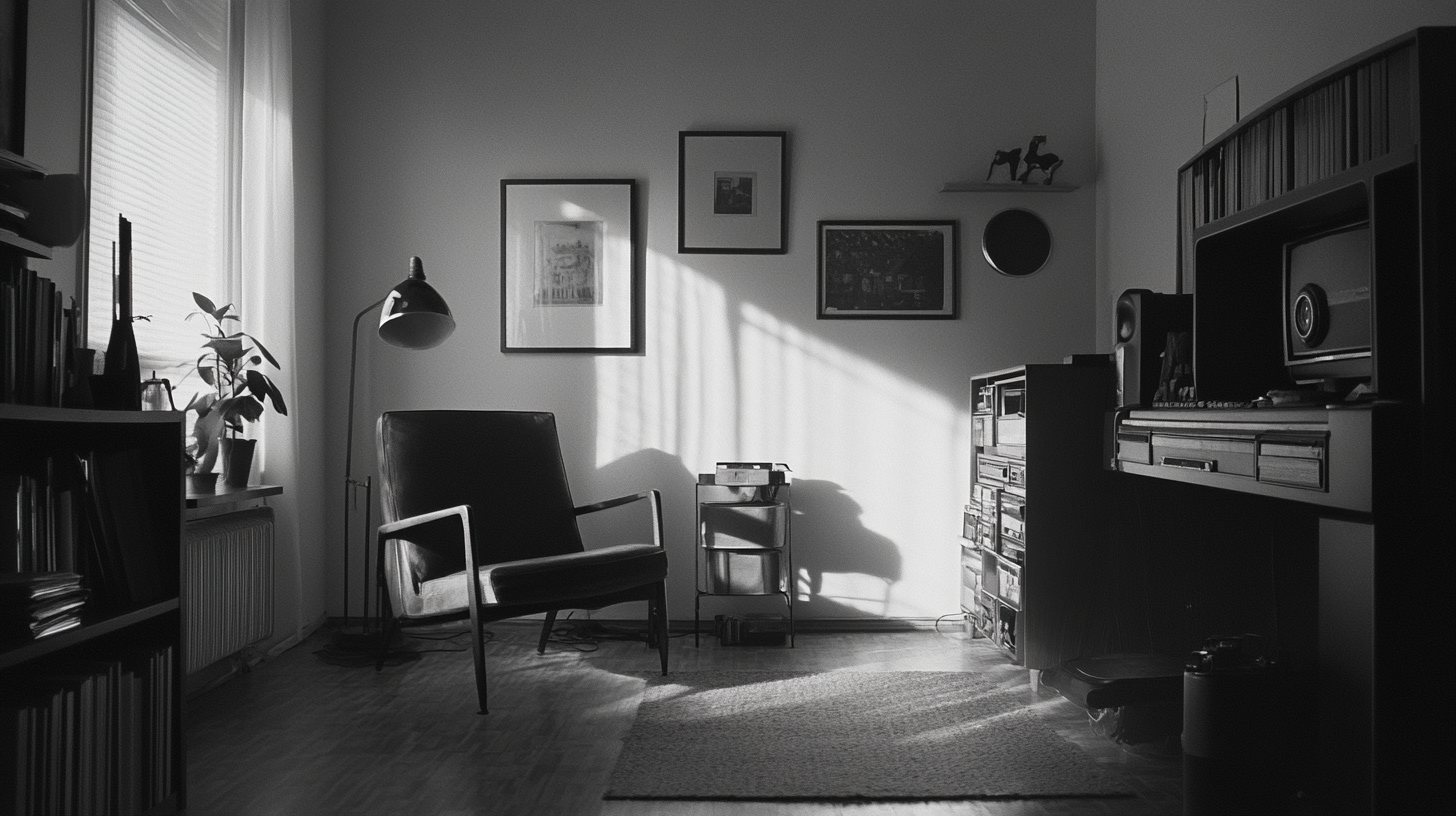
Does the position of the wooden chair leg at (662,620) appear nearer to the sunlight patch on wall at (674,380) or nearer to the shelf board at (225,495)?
the sunlight patch on wall at (674,380)

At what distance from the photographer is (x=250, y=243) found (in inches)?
133

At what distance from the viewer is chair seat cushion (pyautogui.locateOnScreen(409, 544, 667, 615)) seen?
283 cm

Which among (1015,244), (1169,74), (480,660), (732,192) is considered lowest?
(480,660)

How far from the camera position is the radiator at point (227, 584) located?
2.80 metres

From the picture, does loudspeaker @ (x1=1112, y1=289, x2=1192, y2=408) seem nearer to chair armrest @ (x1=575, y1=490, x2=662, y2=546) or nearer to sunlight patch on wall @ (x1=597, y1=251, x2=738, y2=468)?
chair armrest @ (x1=575, y1=490, x2=662, y2=546)

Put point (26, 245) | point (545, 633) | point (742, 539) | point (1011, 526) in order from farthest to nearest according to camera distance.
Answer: point (742, 539) < point (545, 633) < point (1011, 526) < point (26, 245)

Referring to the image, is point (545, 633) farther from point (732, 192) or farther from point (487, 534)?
point (732, 192)

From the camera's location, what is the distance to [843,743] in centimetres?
255

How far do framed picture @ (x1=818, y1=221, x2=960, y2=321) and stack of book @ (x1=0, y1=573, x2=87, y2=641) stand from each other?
2.85m

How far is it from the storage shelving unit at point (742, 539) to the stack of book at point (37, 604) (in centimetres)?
219

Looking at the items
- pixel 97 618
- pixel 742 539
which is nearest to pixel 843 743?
pixel 742 539

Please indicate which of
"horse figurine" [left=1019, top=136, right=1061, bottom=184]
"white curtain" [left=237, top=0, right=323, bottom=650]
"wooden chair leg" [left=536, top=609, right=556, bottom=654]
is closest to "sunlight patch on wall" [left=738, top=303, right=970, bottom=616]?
"horse figurine" [left=1019, top=136, right=1061, bottom=184]

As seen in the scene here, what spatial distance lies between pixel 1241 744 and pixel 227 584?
2698 millimetres

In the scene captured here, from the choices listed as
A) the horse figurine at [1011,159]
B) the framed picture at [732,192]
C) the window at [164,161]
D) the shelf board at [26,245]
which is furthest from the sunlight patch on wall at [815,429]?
the shelf board at [26,245]
